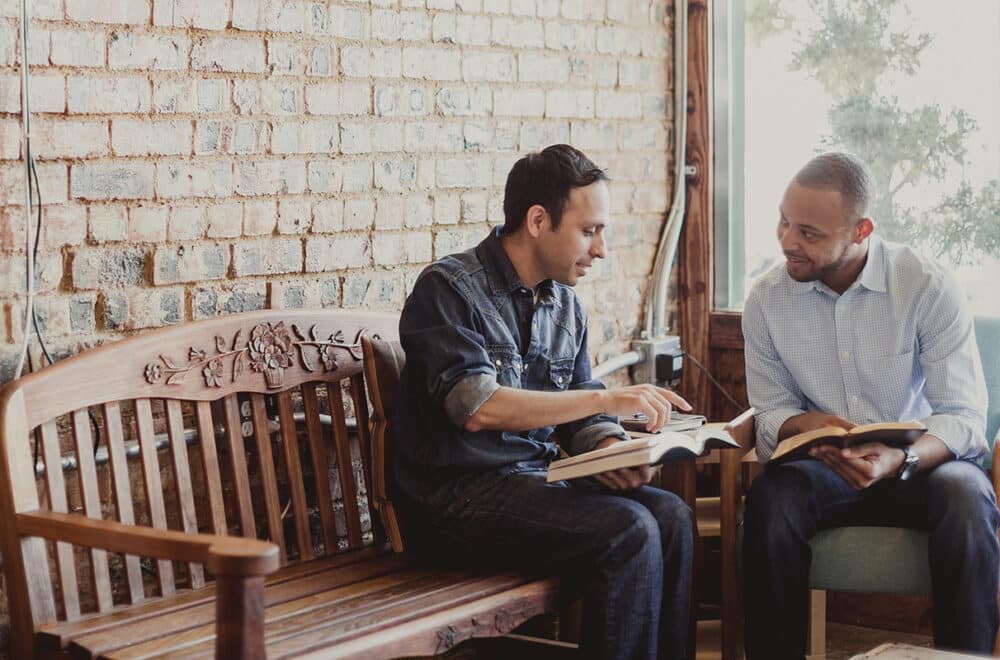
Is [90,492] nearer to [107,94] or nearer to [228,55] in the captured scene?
[107,94]

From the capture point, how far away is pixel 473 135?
11.2ft

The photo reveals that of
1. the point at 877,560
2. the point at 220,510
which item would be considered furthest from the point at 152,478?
the point at 877,560

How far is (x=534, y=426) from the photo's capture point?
2.72 meters

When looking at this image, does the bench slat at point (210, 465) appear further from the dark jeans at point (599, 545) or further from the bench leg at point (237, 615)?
the bench leg at point (237, 615)

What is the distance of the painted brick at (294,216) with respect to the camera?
2973 millimetres

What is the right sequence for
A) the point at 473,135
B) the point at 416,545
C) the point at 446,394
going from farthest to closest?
the point at 473,135
the point at 416,545
the point at 446,394

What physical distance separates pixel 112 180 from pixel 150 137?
0.43ft

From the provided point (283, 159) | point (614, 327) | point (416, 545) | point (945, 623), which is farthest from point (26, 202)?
point (945, 623)

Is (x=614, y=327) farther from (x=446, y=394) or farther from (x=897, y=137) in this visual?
(x=446, y=394)

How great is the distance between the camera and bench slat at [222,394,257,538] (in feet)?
9.00

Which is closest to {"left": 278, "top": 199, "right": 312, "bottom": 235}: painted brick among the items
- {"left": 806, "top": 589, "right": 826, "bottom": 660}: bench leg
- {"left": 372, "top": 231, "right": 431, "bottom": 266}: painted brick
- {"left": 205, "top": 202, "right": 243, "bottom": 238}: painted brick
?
{"left": 205, "top": 202, "right": 243, "bottom": 238}: painted brick

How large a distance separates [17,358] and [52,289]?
161 mm

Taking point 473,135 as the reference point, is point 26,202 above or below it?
below

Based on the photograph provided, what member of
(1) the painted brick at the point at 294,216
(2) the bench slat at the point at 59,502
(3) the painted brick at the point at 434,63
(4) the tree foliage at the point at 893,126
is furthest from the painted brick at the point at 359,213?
(4) the tree foliage at the point at 893,126
